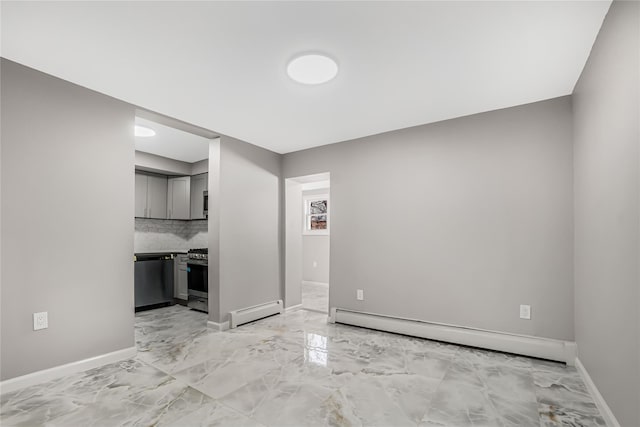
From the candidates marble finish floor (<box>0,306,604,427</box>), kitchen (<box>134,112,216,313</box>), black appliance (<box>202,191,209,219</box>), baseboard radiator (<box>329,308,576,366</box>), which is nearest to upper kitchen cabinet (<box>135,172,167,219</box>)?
kitchen (<box>134,112,216,313</box>)

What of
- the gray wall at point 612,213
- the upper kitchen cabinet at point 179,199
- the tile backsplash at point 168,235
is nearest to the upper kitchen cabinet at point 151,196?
the upper kitchen cabinet at point 179,199

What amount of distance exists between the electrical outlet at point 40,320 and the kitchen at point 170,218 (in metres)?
2.27

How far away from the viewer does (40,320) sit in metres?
2.38

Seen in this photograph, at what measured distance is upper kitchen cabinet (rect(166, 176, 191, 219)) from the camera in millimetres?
5590

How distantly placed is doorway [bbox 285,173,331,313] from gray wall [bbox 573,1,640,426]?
289cm

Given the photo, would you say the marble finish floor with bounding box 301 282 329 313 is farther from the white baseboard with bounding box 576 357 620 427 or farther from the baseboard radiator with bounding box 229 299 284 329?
the white baseboard with bounding box 576 357 620 427

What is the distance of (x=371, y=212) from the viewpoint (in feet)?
13.0

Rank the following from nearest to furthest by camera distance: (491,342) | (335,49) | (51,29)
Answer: (51,29), (335,49), (491,342)

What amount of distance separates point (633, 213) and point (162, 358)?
141 inches

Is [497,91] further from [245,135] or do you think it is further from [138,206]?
[138,206]

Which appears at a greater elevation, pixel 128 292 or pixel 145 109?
pixel 145 109

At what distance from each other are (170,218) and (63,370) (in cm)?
340

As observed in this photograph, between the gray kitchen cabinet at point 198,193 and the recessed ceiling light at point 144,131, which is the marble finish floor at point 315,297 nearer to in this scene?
the gray kitchen cabinet at point 198,193

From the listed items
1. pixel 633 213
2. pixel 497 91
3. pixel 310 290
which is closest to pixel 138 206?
pixel 310 290
